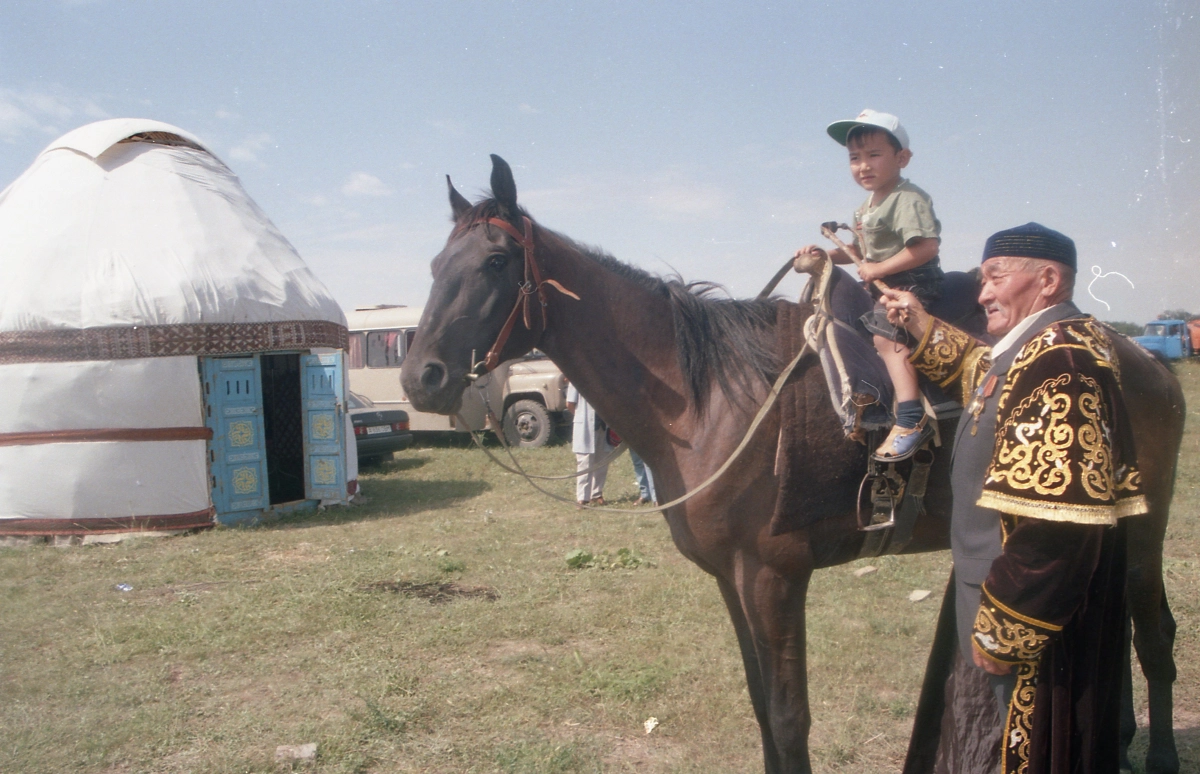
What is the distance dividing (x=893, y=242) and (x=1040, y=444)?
4.96 feet

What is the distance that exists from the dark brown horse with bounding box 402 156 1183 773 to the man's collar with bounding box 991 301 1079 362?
0.88m

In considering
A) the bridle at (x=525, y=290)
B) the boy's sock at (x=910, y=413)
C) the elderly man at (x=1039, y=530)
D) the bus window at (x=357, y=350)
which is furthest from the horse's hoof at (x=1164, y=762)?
the bus window at (x=357, y=350)

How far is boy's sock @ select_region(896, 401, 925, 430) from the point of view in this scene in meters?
2.50

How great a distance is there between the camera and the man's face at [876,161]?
2912 millimetres

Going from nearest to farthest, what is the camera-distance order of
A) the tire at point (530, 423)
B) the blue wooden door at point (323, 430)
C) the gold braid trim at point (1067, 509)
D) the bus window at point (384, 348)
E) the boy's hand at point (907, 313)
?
the gold braid trim at point (1067, 509) → the boy's hand at point (907, 313) → the blue wooden door at point (323, 430) → the tire at point (530, 423) → the bus window at point (384, 348)

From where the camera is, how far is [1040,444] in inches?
62.6

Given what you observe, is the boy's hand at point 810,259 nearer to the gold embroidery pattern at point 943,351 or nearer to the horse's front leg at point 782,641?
the gold embroidery pattern at point 943,351

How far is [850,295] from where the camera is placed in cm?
284

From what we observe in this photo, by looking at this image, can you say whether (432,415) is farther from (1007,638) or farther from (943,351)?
(1007,638)

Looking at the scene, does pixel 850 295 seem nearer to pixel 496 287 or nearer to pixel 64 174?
pixel 496 287

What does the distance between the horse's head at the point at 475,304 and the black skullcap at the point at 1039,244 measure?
148 centimetres

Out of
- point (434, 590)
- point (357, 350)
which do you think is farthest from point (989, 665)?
point (357, 350)

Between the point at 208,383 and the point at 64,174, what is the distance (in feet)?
11.9

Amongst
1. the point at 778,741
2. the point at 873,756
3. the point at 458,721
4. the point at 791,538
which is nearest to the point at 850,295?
the point at 791,538
